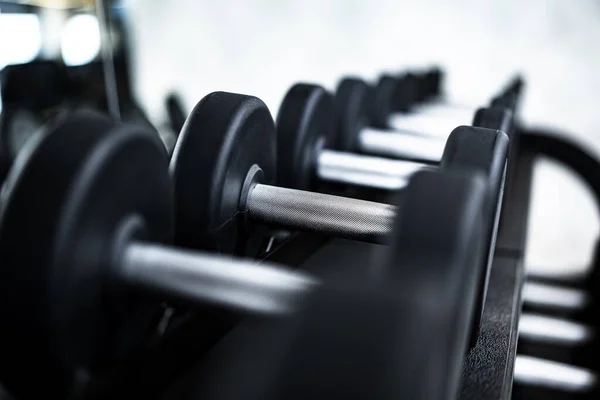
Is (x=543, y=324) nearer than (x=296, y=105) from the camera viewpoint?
No

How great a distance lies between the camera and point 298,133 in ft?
2.32

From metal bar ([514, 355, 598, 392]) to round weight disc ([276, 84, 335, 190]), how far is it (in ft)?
2.03

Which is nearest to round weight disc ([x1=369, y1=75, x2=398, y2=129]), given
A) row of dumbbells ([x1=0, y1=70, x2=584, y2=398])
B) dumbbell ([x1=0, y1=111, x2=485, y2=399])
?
row of dumbbells ([x1=0, y1=70, x2=584, y2=398])

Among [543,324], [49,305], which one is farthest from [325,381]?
[543,324]

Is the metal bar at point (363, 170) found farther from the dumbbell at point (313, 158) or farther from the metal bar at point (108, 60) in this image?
the metal bar at point (108, 60)

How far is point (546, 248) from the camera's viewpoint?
199 centimetres

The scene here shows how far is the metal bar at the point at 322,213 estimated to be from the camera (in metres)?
0.52

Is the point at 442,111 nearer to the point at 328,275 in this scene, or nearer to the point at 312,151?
the point at 312,151

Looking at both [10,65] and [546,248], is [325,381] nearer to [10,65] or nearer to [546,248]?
[546,248]

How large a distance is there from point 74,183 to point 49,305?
0.08 metres

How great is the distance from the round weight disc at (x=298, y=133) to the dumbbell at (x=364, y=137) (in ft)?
0.37

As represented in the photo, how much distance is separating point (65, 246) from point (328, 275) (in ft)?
0.56

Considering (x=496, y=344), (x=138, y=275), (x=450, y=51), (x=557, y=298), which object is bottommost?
(x=557, y=298)

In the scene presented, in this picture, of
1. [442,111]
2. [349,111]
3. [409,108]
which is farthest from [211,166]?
[442,111]
